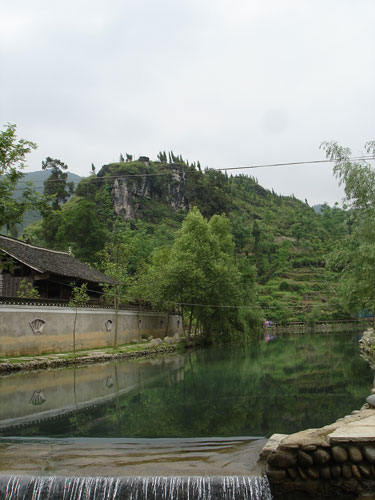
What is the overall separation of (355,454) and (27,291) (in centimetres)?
1976

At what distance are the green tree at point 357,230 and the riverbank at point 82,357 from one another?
501 inches

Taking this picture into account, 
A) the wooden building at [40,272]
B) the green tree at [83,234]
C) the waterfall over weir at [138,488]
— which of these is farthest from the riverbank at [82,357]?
the green tree at [83,234]

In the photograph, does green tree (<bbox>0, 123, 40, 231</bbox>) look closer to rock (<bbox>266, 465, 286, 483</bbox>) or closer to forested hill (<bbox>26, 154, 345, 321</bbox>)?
rock (<bbox>266, 465, 286, 483</bbox>)

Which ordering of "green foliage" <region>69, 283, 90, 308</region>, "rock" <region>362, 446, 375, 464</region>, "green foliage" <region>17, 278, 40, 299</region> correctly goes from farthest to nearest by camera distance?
"green foliage" <region>69, 283, 90, 308</region> → "green foliage" <region>17, 278, 40, 299</region> → "rock" <region>362, 446, 375, 464</region>

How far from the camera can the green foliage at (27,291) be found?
22.0 meters

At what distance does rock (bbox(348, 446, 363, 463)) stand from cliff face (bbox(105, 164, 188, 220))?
86472mm

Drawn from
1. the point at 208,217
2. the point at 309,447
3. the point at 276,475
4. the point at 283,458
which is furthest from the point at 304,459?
the point at 208,217

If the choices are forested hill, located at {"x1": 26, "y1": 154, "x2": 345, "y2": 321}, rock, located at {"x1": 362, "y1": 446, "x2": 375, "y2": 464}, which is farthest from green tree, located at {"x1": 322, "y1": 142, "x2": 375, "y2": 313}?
forested hill, located at {"x1": 26, "y1": 154, "x2": 345, "y2": 321}

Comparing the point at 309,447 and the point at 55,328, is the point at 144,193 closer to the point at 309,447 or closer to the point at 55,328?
the point at 55,328

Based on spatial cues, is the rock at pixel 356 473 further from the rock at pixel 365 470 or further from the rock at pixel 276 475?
the rock at pixel 276 475

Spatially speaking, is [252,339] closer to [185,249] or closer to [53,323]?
[185,249]

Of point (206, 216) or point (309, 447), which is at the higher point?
point (206, 216)

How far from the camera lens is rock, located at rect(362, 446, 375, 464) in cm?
550

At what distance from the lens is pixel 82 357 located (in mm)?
21000
